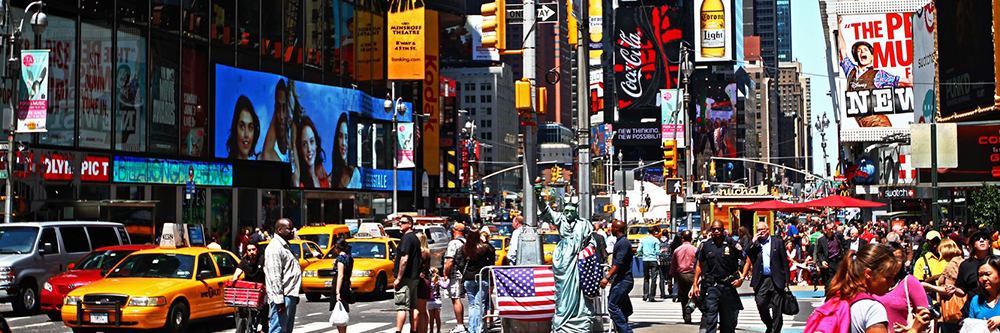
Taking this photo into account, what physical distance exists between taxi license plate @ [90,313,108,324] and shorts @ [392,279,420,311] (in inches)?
174

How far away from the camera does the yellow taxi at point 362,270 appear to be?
26500 millimetres

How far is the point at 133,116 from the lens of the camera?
45.4 m

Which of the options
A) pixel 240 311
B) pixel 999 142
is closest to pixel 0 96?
pixel 240 311

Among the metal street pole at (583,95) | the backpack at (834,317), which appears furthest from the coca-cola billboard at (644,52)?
the backpack at (834,317)

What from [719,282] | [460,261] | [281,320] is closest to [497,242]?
[460,261]

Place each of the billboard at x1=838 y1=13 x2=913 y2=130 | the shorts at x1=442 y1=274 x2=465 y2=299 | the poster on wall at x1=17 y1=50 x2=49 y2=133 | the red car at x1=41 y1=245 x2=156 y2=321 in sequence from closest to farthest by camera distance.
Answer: the shorts at x1=442 y1=274 x2=465 y2=299 < the red car at x1=41 y1=245 x2=156 y2=321 < the poster on wall at x1=17 y1=50 x2=49 y2=133 < the billboard at x1=838 y1=13 x2=913 y2=130

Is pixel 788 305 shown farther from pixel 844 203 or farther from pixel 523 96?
pixel 844 203

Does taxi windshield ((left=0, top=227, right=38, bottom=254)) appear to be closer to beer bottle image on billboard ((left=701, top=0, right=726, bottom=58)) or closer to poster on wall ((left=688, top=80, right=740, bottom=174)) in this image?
poster on wall ((left=688, top=80, right=740, bottom=174))

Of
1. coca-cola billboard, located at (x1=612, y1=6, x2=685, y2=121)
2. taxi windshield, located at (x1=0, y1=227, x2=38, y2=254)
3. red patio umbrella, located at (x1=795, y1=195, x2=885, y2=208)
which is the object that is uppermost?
coca-cola billboard, located at (x1=612, y1=6, x2=685, y2=121)

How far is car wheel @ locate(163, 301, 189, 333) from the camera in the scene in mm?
17547

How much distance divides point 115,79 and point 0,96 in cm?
A: 600

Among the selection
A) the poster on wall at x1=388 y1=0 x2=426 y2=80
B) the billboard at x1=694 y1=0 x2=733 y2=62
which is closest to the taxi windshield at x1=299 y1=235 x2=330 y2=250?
the poster on wall at x1=388 y1=0 x2=426 y2=80

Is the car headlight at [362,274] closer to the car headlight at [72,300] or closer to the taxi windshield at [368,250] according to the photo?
the taxi windshield at [368,250]

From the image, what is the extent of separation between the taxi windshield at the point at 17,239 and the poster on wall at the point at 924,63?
34634 mm
